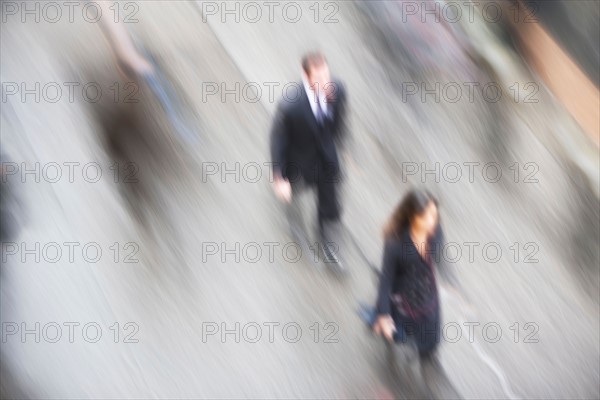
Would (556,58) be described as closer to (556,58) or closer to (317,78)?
(556,58)

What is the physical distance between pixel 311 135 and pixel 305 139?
1.5 inches

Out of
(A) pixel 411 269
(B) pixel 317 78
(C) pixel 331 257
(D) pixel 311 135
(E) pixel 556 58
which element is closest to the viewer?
(A) pixel 411 269

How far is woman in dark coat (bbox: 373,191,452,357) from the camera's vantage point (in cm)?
357

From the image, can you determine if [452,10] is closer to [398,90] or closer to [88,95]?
[398,90]

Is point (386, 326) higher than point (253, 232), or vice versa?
point (253, 232)

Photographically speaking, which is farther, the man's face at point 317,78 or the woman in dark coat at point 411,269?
the man's face at point 317,78

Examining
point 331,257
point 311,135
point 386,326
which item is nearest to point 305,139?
point 311,135

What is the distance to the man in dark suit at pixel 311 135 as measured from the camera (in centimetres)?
386

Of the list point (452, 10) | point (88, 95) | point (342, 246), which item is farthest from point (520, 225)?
point (88, 95)

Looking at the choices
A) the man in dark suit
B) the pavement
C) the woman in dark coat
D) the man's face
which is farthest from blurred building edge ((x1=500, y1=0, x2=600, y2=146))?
the man's face

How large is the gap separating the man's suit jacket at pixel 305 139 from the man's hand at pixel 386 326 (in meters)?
0.82

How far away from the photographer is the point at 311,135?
3.93m


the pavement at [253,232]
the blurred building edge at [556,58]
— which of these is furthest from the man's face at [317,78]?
the blurred building edge at [556,58]

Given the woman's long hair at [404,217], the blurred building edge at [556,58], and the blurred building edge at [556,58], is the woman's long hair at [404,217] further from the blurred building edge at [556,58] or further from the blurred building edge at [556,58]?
the blurred building edge at [556,58]
